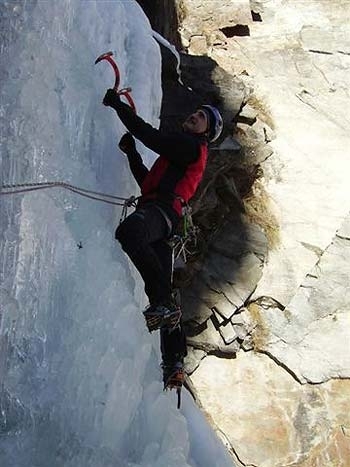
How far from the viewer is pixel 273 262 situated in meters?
5.61

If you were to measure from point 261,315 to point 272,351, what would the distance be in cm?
29

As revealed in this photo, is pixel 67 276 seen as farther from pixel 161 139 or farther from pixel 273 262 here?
pixel 273 262

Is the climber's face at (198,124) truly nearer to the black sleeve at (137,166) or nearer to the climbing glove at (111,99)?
the black sleeve at (137,166)

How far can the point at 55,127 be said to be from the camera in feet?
7.82

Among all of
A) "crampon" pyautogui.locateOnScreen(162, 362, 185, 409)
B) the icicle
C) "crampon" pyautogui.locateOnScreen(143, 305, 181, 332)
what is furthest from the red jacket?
the icicle

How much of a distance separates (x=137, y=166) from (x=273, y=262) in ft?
9.82

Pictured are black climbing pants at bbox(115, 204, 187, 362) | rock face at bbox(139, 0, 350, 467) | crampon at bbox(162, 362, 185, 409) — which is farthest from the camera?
rock face at bbox(139, 0, 350, 467)

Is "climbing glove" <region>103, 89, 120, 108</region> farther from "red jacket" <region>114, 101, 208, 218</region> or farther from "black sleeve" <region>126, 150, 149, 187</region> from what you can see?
"black sleeve" <region>126, 150, 149, 187</region>

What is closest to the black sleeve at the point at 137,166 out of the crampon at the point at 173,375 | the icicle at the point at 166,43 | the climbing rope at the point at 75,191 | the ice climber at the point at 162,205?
the ice climber at the point at 162,205

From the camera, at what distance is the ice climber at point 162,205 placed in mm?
2580

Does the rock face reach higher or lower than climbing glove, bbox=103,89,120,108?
lower

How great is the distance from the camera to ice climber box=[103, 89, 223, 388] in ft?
8.46

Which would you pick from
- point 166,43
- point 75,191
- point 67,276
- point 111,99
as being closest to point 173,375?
point 67,276

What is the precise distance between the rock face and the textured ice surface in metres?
2.22
